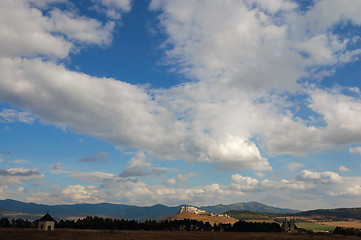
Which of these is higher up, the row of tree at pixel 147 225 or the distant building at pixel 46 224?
the distant building at pixel 46 224

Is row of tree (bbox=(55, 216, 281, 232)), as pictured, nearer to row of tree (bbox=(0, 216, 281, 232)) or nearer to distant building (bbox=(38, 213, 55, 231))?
row of tree (bbox=(0, 216, 281, 232))

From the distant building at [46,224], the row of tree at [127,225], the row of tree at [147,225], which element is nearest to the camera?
the distant building at [46,224]

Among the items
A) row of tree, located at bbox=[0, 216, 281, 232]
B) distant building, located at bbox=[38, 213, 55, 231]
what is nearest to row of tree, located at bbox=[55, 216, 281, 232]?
row of tree, located at bbox=[0, 216, 281, 232]

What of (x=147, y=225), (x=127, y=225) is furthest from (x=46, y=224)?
(x=147, y=225)

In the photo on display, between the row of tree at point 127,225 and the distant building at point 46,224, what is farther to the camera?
the row of tree at point 127,225

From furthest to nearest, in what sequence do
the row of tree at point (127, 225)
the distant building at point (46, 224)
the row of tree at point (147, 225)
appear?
the row of tree at point (147, 225) < the row of tree at point (127, 225) < the distant building at point (46, 224)

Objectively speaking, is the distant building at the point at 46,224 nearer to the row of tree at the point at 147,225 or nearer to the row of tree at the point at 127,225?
the row of tree at the point at 127,225

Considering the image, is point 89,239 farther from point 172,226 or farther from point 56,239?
point 172,226

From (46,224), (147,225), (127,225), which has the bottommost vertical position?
(147,225)

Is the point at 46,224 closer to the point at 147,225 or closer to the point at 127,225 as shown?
the point at 127,225

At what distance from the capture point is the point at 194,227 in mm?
166375

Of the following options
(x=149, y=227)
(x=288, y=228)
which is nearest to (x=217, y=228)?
(x=149, y=227)

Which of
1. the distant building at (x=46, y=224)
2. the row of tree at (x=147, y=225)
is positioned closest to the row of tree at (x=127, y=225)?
the row of tree at (x=147, y=225)

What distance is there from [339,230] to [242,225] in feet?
153
